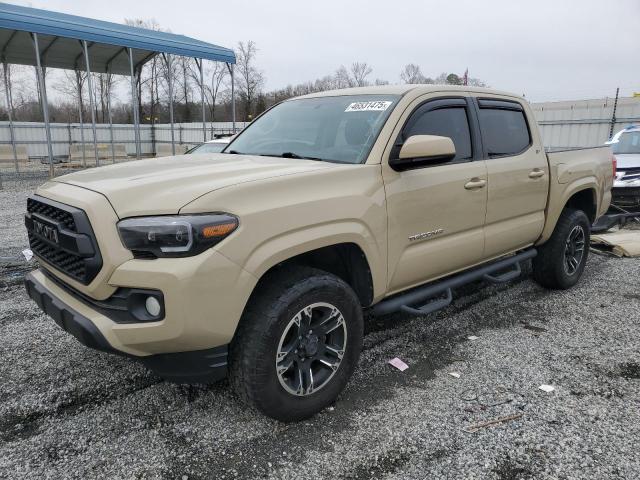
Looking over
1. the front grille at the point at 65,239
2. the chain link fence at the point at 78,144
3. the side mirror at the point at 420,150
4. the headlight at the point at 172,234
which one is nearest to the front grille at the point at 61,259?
the front grille at the point at 65,239

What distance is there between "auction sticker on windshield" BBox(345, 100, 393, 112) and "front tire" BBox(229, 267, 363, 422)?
1.31 meters

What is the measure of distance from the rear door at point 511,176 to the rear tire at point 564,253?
427 mm

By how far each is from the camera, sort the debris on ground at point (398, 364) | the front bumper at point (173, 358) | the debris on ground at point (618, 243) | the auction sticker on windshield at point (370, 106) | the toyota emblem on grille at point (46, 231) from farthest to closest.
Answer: the debris on ground at point (618, 243)
the debris on ground at point (398, 364)
the auction sticker on windshield at point (370, 106)
the toyota emblem on grille at point (46, 231)
the front bumper at point (173, 358)

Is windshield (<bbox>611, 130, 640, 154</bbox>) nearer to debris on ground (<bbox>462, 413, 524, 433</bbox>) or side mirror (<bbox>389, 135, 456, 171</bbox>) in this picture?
side mirror (<bbox>389, 135, 456, 171</bbox>)

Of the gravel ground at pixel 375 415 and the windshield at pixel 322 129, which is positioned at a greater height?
the windshield at pixel 322 129

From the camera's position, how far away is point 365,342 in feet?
12.9

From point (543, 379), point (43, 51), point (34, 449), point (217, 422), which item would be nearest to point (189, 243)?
point (217, 422)

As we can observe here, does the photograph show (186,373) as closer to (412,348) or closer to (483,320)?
(412,348)

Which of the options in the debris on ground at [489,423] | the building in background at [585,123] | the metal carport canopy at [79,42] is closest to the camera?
the debris on ground at [489,423]

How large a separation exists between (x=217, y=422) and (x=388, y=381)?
1168 mm

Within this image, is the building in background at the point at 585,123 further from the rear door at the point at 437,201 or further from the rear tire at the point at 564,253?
the rear door at the point at 437,201

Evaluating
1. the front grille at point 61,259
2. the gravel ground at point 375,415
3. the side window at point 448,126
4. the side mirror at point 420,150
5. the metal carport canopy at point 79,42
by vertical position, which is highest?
the metal carport canopy at point 79,42

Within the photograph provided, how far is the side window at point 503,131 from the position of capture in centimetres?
407

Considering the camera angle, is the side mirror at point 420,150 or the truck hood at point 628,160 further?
the truck hood at point 628,160
